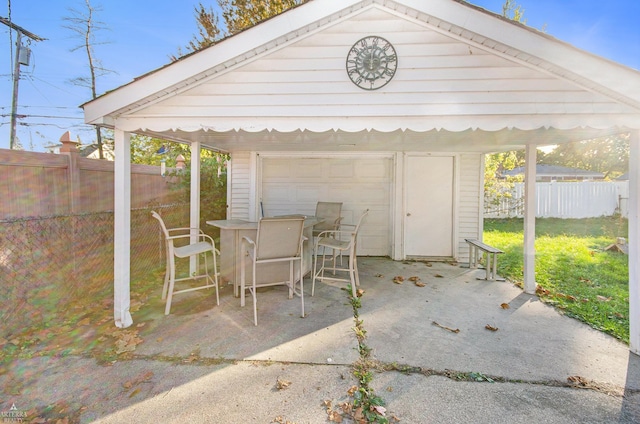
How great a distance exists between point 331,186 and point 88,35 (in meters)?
7.89

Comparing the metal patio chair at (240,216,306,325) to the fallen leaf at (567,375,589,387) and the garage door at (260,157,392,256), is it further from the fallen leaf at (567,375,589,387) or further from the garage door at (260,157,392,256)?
the garage door at (260,157,392,256)

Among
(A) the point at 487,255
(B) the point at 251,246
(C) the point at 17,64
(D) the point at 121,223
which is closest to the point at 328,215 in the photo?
(B) the point at 251,246

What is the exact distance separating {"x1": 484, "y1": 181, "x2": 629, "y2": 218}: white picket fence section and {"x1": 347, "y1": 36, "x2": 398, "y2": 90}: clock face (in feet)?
37.5

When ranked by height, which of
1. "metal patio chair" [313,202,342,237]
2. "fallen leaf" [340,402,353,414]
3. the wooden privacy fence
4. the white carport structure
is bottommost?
"fallen leaf" [340,402,353,414]

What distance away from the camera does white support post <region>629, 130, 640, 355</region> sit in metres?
2.90

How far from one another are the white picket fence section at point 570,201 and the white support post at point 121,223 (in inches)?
507

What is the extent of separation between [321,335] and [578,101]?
3.35 metres

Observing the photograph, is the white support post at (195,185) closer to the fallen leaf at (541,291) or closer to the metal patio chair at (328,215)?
the metal patio chair at (328,215)

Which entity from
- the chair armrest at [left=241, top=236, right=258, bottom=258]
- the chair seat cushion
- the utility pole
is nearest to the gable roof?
the chair armrest at [left=241, top=236, right=258, bottom=258]

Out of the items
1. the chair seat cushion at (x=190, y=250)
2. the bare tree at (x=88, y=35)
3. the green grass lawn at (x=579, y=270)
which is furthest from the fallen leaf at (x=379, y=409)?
the bare tree at (x=88, y=35)

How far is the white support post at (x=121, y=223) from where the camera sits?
335cm

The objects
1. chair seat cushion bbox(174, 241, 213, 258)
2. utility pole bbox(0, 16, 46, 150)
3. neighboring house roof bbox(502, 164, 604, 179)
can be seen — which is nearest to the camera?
chair seat cushion bbox(174, 241, 213, 258)

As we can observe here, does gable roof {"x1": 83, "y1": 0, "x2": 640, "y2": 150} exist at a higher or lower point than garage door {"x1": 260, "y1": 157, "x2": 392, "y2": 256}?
higher

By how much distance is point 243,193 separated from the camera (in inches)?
265
